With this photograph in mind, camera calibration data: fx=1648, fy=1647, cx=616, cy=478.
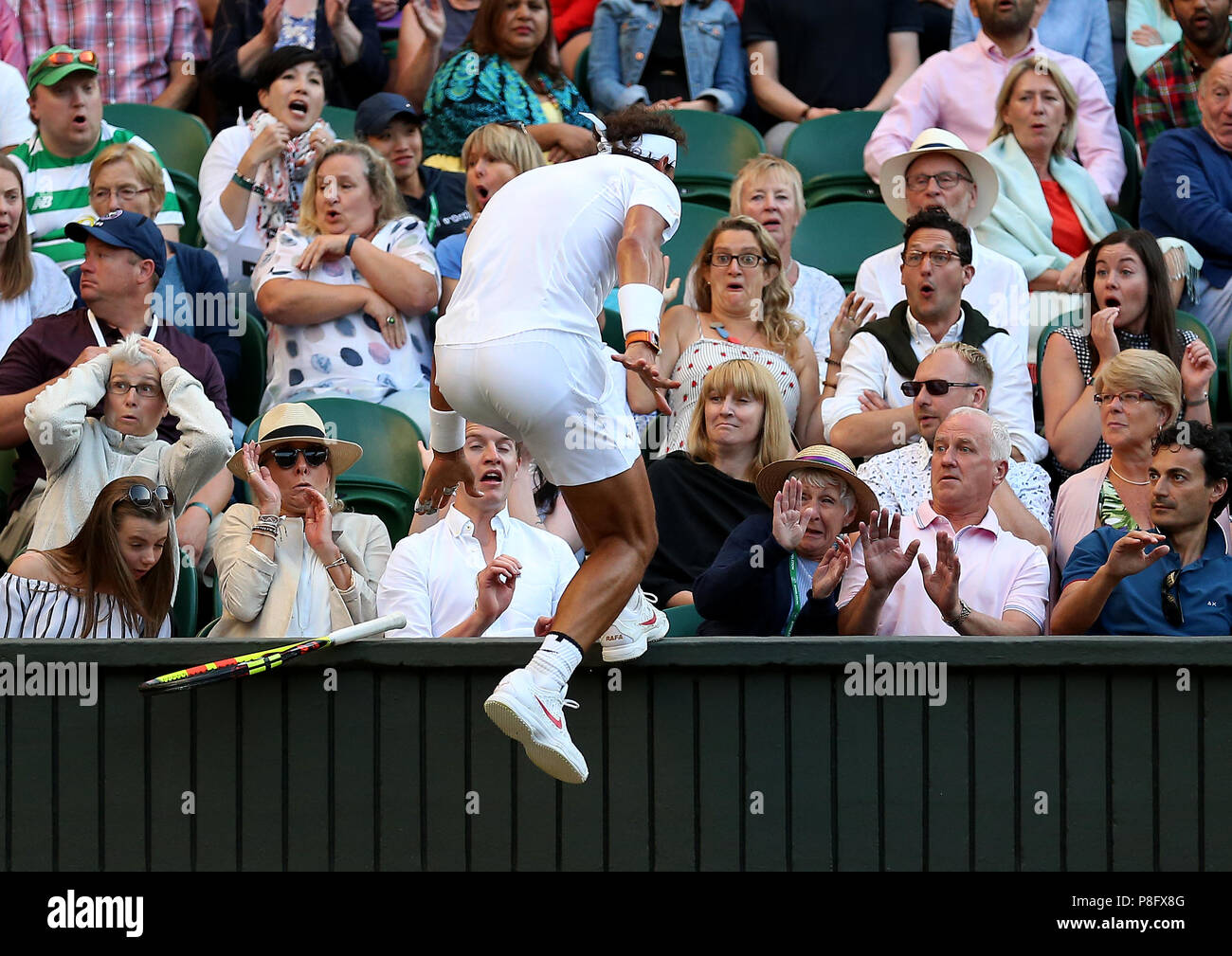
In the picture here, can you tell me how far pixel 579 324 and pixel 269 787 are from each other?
1.45 meters

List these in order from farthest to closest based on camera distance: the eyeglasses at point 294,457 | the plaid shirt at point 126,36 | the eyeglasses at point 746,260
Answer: the plaid shirt at point 126,36 < the eyeglasses at point 746,260 < the eyeglasses at point 294,457

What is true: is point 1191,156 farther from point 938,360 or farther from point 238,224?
point 238,224

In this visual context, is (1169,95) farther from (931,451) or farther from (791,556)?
(791,556)

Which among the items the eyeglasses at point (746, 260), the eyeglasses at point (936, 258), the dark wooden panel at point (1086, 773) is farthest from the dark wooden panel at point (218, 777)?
the eyeglasses at point (936, 258)

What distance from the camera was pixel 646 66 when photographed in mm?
8664

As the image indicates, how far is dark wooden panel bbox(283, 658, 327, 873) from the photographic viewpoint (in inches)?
169

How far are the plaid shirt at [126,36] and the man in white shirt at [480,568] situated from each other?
4.30 meters

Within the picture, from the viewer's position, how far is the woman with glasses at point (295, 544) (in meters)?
5.07

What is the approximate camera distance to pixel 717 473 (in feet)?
18.7

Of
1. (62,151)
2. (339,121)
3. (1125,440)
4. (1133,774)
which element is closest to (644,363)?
(1133,774)

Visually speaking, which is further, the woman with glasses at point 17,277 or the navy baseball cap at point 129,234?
the woman with glasses at point 17,277

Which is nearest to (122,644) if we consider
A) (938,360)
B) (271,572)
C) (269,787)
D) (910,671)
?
(269,787)

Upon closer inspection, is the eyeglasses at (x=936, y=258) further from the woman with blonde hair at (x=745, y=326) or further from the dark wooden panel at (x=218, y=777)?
the dark wooden panel at (x=218, y=777)

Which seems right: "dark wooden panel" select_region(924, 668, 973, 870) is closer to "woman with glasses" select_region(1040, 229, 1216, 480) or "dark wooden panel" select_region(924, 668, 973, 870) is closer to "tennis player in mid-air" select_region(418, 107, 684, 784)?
"tennis player in mid-air" select_region(418, 107, 684, 784)
